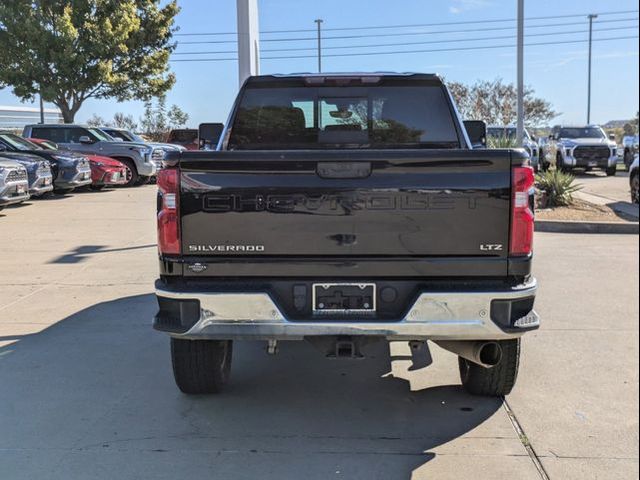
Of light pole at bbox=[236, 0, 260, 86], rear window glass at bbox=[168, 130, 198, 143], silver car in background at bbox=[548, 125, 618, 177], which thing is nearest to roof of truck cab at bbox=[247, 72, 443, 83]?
light pole at bbox=[236, 0, 260, 86]

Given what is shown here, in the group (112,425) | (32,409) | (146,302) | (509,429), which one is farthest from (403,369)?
(146,302)

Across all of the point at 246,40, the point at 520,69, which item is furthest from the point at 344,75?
the point at 520,69

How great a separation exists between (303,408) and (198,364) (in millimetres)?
709

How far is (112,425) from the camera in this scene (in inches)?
149

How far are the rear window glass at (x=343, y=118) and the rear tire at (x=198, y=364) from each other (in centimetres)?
165

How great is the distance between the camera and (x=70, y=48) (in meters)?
24.6

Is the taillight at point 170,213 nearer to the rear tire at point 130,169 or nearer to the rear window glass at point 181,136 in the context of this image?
the rear tire at point 130,169

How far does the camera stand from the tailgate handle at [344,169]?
3352mm

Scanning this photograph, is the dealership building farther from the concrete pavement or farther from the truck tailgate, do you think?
the truck tailgate

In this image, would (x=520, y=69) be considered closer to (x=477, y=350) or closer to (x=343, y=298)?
(x=477, y=350)

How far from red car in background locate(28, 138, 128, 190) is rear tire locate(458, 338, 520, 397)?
14.6 metres

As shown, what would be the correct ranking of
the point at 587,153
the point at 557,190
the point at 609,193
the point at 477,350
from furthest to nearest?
the point at 587,153 < the point at 609,193 < the point at 557,190 < the point at 477,350

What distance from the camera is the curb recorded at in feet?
35.5

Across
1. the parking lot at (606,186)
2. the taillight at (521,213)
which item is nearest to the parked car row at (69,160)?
the taillight at (521,213)
